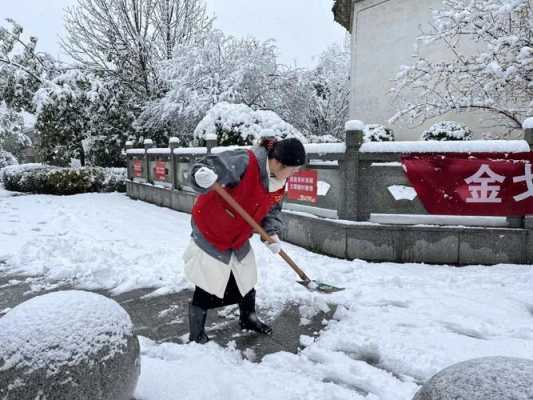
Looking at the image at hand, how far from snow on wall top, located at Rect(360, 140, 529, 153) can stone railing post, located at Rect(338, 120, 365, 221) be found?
223 mm

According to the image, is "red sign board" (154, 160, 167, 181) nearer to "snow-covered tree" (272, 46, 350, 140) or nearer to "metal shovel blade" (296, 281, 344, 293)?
"snow-covered tree" (272, 46, 350, 140)

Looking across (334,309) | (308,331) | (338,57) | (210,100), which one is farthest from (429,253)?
(338,57)

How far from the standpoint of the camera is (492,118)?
1009 centimetres

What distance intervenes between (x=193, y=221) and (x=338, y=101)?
60.6ft

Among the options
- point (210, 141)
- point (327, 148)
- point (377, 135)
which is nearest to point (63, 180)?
point (210, 141)

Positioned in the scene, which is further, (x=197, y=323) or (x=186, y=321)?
(x=186, y=321)

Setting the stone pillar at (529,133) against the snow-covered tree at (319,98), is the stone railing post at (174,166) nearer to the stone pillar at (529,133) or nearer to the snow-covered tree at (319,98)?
the snow-covered tree at (319,98)

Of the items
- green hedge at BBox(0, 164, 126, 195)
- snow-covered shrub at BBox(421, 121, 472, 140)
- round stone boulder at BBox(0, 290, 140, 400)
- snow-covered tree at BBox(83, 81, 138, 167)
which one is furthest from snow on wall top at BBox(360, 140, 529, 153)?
snow-covered tree at BBox(83, 81, 138, 167)

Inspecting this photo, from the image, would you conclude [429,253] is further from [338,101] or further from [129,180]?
[338,101]

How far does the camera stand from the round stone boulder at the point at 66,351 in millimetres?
1766

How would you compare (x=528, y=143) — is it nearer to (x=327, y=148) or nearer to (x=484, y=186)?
(x=484, y=186)

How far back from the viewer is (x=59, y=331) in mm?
1886

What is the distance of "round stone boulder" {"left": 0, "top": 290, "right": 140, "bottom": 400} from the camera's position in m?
1.77

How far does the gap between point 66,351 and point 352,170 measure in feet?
15.1
